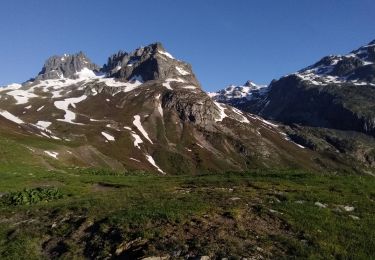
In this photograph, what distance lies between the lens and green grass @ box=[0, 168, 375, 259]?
19.5m

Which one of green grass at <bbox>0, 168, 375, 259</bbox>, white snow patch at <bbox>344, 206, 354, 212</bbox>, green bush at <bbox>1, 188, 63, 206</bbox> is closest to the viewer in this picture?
green grass at <bbox>0, 168, 375, 259</bbox>

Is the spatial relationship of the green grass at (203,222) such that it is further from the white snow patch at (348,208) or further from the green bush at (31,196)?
the green bush at (31,196)

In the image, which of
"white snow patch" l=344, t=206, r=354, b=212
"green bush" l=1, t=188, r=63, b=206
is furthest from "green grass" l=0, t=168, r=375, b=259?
"green bush" l=1, t=188, r=63, b=206

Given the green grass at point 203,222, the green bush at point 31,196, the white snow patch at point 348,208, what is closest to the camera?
the green grass at point 203,222

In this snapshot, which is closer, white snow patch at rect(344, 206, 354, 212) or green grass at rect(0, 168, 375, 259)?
green grass at rect(0, 168, 375, 259)

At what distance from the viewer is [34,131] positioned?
538 ft

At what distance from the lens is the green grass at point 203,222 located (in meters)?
19.5

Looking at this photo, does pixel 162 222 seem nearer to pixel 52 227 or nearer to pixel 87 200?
pixel 52 227

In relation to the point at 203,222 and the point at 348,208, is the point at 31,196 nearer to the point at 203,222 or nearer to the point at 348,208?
the point at 203,222

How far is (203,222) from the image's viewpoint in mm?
22281

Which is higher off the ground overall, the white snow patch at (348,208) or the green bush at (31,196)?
the green bush at (31,196)

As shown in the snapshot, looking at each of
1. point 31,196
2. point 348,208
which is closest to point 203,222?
point 348,208

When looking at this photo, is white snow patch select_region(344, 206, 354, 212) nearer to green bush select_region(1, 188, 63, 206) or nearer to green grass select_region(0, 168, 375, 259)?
green grass select_region(0, 168, 375, 259)

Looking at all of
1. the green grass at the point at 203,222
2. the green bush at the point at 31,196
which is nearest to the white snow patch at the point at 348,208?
the green grass at the point at 203,222
